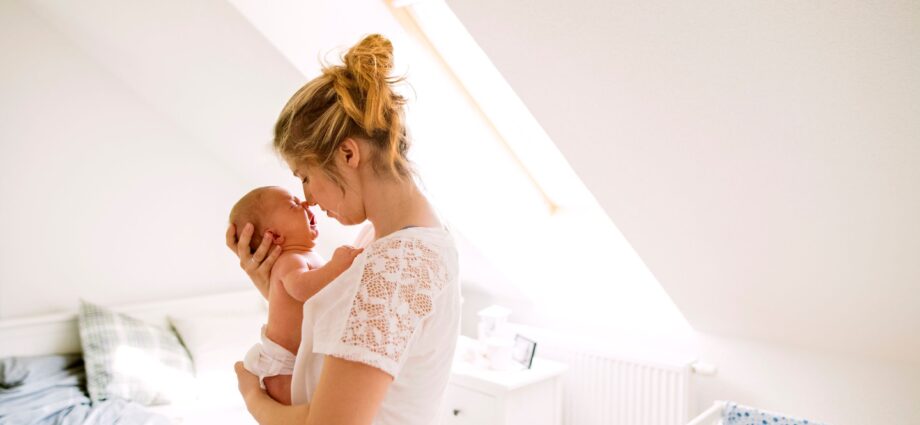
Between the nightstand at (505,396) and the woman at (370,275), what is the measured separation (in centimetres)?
156

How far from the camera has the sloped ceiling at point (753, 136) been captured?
1.31 meters

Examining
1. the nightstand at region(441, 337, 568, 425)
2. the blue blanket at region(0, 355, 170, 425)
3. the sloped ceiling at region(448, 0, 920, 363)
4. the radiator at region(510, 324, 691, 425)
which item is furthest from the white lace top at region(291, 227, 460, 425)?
the radiator at region(510, 324, 691, 425)

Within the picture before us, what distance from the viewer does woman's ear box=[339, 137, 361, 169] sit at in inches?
36.9

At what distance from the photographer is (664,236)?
2.13 meters

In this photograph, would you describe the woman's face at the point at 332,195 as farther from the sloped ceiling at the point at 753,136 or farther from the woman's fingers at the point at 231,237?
the sloped ceiling at the point at 753,136

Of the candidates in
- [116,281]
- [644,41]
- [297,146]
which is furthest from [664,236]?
[116,281]

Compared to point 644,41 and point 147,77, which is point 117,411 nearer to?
point 147,77

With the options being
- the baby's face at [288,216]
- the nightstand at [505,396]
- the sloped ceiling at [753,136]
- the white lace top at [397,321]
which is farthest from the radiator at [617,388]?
the white lace top at [397,321]

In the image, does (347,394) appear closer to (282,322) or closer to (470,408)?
(282,322)

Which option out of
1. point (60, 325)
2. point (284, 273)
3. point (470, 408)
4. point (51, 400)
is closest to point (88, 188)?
point (60, 325)

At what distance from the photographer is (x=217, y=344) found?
2.94 metres

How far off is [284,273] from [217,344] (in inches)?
76.5

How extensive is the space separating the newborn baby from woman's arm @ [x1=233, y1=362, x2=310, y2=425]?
18 millimetres

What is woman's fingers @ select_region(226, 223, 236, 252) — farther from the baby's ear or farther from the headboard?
the headboard
